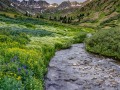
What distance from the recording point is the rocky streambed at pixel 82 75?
735 inches

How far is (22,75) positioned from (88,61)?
17.3m

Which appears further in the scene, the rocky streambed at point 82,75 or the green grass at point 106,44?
the green grass at point 106,44

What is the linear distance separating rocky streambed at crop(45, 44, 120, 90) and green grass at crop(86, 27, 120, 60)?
16.9 feet

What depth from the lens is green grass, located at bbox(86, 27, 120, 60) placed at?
33562 millimetres

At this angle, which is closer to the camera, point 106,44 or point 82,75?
point 82,75

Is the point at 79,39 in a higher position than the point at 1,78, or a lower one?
lower

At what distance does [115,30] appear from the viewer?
37.9m

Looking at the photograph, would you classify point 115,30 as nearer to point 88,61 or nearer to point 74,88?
point 88,61

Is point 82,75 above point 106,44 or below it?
below

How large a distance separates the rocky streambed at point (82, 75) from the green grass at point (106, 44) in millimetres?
5150

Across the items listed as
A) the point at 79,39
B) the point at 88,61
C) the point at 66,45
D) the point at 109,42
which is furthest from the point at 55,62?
the point at 79,39

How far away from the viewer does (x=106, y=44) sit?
1396 inches

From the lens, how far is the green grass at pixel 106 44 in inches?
1321

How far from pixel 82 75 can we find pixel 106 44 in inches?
568
